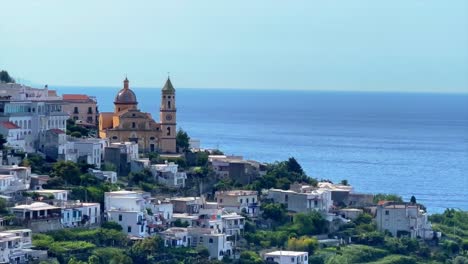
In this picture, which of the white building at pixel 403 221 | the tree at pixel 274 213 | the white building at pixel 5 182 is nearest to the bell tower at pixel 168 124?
the tree at pixel 274 213

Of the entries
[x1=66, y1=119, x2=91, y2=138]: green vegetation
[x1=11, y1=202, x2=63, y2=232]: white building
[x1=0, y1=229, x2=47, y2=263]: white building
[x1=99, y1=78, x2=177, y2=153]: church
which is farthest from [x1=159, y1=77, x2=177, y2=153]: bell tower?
[x1=0, y1=229, x2=47, y2=263]: white building

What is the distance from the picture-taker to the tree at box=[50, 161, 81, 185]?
52.4 metres

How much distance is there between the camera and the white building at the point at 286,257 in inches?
1923

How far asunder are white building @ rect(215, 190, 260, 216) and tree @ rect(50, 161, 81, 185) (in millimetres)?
5278

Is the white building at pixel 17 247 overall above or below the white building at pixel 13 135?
below

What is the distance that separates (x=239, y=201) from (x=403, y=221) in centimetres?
602

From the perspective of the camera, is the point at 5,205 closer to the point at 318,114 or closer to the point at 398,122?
the point at 398,122

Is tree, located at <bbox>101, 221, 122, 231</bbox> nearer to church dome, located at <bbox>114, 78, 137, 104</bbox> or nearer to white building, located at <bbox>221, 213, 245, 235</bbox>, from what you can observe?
white building, located at <bbox>221, 213, 245, 235</bbox>

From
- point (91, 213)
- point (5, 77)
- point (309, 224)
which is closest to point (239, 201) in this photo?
point (309, 224)

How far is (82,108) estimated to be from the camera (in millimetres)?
64875

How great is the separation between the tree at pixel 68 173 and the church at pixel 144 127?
7617 millimetres

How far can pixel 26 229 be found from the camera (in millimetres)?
45750

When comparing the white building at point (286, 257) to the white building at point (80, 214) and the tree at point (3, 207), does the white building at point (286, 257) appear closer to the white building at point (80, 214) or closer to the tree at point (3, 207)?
the white building at point (80, 214)

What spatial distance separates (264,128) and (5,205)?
8698cm
